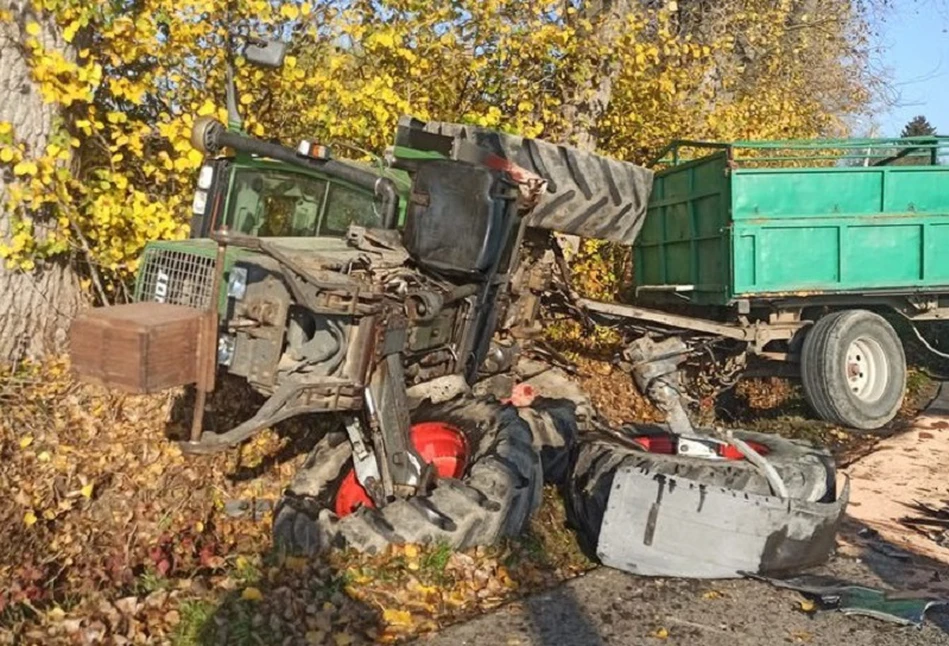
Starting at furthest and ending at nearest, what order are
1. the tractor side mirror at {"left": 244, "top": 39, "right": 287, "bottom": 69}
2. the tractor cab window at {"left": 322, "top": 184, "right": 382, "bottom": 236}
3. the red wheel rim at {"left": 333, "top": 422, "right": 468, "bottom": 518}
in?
the tractor side mirror at {"left": 244, "top": 39, "right": 287, "bottom": 69} < the tractor cab window at {"left": 322, "top": 184, "right": 382, "bottom": 236} < the red wheel rim at {"left": 333, "top": 422, "right": 468, "bottom": 518}

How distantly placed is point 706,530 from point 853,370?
380cm

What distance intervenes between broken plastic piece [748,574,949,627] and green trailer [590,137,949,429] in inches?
125

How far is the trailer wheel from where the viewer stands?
7406 millimetres

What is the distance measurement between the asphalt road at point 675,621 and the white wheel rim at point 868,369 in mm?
3791

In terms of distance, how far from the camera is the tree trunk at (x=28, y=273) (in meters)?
5.88

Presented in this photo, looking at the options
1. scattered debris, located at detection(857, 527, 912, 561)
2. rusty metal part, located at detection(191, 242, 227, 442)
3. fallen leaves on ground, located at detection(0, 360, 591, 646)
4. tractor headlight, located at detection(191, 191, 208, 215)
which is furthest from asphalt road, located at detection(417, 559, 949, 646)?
tractor headlight, located at detection(191, 191, 208, 215)

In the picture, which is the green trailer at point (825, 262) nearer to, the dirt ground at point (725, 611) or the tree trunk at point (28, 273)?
the dirt ground at point (725, 611)

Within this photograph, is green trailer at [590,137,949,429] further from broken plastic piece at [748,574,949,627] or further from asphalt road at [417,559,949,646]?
asphalt road at [417,559,949,646]

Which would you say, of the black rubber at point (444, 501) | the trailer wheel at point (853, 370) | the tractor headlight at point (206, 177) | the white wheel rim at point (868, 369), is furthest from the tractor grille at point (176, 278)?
the white wheel rim at point (868, 369)

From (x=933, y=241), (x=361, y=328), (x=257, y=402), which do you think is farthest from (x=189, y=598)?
(x=933, y=241)

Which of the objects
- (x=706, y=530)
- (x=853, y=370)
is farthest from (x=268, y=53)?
(x=853, y=370)

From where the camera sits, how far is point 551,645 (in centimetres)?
386

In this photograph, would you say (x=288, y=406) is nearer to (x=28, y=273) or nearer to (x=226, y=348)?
(x=226, y=348)

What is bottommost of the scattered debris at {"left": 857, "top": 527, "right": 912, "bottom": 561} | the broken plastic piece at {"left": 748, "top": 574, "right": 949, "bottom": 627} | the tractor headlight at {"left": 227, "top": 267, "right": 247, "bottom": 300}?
the broken plastic piece at {"left": 748, "top": 574, "right": 949, "bottom": 627}
